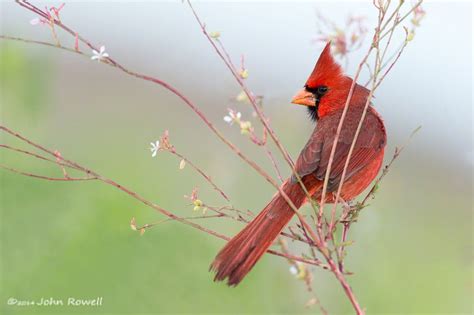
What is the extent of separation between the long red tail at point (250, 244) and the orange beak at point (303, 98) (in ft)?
1.43

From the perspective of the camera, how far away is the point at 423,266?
2018 mm

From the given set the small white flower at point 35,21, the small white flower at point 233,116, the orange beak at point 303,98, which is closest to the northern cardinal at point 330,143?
the orange beak at point 303,98

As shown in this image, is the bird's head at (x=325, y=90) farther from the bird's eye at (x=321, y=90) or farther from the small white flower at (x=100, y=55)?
the small white flower at (x=100, y=55)

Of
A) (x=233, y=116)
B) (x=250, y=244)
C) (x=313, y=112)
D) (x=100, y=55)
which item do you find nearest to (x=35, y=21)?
(x=100, y=55)

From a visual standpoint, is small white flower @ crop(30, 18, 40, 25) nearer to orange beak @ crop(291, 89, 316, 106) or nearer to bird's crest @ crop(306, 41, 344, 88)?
bird's crest @ crop(306, 41, 344, 88)

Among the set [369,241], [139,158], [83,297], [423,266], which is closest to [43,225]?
[83,297]

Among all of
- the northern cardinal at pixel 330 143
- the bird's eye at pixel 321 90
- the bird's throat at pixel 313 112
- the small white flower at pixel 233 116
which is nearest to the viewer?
the small white flower at pixel 233 116

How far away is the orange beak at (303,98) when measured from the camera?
5.57 feet

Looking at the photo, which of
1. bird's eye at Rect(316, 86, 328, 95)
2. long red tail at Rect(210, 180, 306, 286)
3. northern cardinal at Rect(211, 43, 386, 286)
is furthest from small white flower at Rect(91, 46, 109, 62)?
bird's eye at Rect(316, 86, 328, 95)

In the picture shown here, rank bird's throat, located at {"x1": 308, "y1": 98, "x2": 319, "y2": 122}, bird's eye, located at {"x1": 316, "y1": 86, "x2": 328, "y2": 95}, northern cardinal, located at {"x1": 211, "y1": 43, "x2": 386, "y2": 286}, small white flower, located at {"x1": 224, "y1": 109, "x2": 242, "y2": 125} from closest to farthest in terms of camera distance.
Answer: small white flower, located at {"x1": 224, "y1": 109, "x2": 242, "y2": 125}
northern cardinal, located at {"x1": 211, "y1": 43, "x2": 386, "y2": 286}
bird's eye, located at {"x1": 316, "y1": 86, "x2": 328, "y2": 95}
bird's throat, located at {"x1": 308, "y1": 98, "x2": 319, "y2": 122}

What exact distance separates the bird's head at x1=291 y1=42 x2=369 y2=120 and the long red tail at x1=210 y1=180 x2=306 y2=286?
1.22 ft

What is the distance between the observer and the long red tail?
1.01 m

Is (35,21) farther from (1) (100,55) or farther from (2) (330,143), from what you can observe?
(2) (330,143)

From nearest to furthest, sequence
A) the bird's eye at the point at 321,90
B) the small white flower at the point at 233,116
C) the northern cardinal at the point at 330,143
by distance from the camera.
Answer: the small white flower at the point at 233,116
the northern cardinal at the point at 330,143
the bird's eye at the point at 321,90
